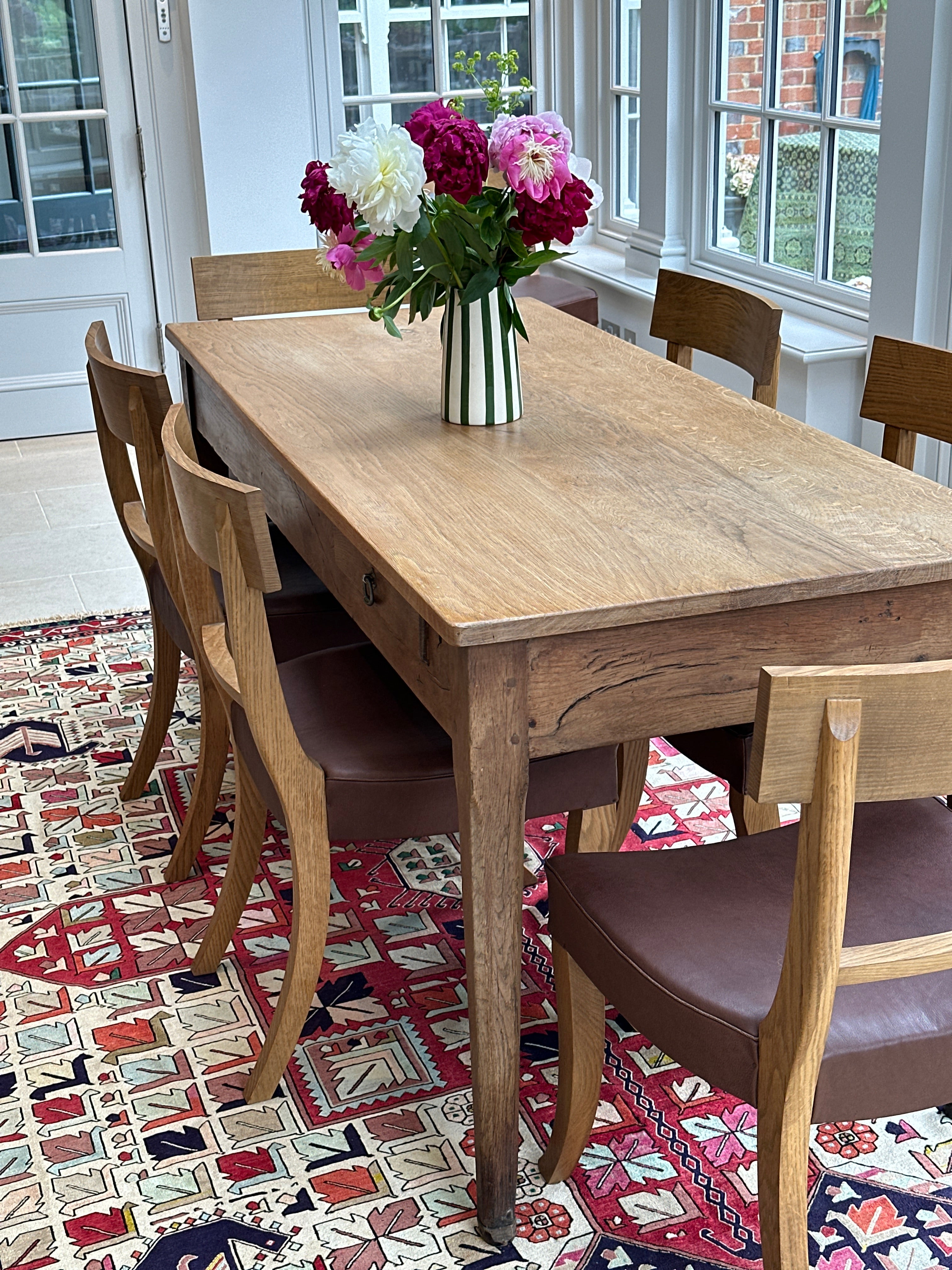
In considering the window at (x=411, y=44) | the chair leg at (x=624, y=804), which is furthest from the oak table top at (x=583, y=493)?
the window at (x=411, y=44)

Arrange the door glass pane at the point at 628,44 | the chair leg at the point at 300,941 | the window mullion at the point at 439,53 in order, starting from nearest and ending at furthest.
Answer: the chair leg at the point at 300,941
the door glass pane at the point at 628,44
the window mullion at the point at 439,53

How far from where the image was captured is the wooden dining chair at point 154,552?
2.17 m

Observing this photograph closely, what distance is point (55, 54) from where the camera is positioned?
5.01 meters

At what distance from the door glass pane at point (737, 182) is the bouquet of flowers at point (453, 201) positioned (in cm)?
244

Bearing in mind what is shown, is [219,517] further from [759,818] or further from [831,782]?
[759,818]

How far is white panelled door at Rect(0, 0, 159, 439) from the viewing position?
4996 millimetres

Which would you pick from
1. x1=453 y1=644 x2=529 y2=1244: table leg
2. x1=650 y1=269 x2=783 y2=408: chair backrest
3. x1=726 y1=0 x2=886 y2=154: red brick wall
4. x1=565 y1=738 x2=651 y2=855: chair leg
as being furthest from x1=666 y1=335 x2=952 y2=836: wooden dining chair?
x1=726 y1=0 x2=886 y2=154: red brick wall

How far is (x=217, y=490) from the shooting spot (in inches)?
61.7

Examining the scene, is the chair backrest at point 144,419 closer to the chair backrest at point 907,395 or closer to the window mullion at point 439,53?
the chair backrest at point 907,395

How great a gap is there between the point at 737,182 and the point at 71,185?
2.60m

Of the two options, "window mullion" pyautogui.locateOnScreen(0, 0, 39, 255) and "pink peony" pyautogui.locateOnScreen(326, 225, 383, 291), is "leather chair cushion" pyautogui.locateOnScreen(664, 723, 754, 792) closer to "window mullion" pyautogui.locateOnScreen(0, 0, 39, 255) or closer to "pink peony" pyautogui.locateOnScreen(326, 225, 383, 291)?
"pink peony" pyautogui.locateOnScreen(326, 225, 383, 291)

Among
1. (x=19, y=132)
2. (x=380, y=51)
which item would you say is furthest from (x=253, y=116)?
(x=19, y=132)

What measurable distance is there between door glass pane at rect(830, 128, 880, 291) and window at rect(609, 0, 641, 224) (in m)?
1.22

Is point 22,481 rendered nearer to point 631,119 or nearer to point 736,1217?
point 631,119
